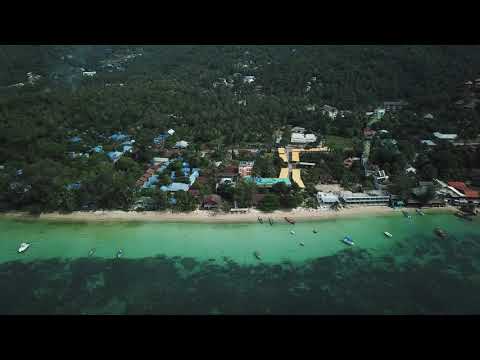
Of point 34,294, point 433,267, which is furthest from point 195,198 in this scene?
point 433,267

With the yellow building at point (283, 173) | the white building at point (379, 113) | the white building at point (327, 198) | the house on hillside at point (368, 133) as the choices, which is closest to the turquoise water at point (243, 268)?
the white building at point (327, 198)

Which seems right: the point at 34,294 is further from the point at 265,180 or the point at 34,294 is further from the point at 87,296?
the point at 265,180

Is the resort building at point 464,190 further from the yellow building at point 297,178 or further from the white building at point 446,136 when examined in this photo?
the yellow building at point 297,178

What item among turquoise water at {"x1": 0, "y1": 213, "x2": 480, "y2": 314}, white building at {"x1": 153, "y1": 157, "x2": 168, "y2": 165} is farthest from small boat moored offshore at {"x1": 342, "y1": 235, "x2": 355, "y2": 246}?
white building at {"x1": 153, "y1": 157, "x2": 168, "y2": 165}

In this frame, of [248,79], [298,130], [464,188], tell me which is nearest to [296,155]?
[298,130]

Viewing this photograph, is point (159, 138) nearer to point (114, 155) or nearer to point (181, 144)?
point (181, 144)

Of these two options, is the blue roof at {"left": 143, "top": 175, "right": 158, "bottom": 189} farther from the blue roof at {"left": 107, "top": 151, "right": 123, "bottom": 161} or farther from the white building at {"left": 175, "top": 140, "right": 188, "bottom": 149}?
the white building at {"left": 175, "top": 140, "right": 188, "bottom": 149}

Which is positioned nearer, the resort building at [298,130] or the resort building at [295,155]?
the resort building at [295,155]
